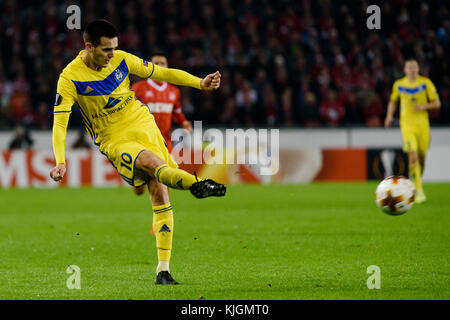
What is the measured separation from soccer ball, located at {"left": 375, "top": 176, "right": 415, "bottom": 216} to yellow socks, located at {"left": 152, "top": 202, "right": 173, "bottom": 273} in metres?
2.46

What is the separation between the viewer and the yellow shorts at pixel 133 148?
6453mm

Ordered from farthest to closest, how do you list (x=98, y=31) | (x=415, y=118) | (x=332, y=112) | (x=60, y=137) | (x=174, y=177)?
(x=332, y=112)
(x=415, y=118)
(x=60, y=137)
(x=98, y=31)
(x=174, y=177)

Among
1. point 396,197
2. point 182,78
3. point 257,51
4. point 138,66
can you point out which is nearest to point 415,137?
point 396,197

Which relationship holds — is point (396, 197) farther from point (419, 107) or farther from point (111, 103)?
point (419, 107)

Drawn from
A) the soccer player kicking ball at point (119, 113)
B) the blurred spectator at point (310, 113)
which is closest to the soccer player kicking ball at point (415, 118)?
the blurred spectator at point (310, 113)

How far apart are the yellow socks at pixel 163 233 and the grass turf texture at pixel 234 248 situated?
25 centimetres

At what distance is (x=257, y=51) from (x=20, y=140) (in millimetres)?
6670

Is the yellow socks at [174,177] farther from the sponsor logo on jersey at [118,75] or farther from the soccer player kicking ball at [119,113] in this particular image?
the sponsor logo on jersey at [118,75]

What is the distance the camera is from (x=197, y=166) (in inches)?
703

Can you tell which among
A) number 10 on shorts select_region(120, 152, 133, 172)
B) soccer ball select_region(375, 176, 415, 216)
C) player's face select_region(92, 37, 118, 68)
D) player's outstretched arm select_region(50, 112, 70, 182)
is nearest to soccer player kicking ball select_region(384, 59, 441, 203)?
soccer ball select_region(375, 176, 415, 216)

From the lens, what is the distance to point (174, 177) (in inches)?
233
